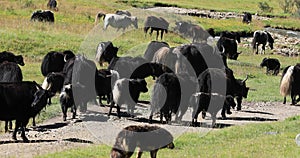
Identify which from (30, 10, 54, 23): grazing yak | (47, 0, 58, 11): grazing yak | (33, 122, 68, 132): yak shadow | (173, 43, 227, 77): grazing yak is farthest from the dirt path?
(47, 0, 58, 11): grazing yak

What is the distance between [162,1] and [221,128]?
2296 inches

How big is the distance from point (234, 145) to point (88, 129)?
451 cm

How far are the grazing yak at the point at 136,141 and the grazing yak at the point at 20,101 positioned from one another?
425 centimetres

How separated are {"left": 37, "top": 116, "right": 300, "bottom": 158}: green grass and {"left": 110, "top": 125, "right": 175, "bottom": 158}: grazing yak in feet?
2.59

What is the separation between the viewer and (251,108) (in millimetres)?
22938

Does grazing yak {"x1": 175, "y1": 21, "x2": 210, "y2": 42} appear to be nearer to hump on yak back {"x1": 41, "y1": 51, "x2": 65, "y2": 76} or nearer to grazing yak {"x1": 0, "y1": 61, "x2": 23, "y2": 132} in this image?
hump on yak back {"x1": 41, "y1": 51, "x2": 65, "y2": 76}

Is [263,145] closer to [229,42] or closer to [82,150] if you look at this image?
[82,150]

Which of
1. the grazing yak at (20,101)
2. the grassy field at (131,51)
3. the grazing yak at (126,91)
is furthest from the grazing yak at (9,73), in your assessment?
the grazing yak at (20,101)

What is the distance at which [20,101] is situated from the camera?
1589 cm

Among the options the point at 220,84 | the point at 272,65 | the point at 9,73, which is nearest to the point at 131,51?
the point at 272,65

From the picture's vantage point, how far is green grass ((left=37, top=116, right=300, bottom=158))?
13369 mm

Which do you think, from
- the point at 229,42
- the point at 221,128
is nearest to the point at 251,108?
the point at 221,128

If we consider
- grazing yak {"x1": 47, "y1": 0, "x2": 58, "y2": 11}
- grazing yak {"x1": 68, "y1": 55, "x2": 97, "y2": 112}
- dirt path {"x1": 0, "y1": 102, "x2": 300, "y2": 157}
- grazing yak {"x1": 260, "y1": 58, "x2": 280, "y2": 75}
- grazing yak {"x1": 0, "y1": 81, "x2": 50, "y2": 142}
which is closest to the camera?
dirt path {"x1": 0, "y1": 102, "x2": 300, "y2": 157}

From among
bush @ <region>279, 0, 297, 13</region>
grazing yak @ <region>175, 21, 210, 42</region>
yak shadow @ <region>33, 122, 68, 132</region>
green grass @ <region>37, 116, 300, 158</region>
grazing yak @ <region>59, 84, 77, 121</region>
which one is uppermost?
bush @ <region>279, 0, 297, 13</region>
